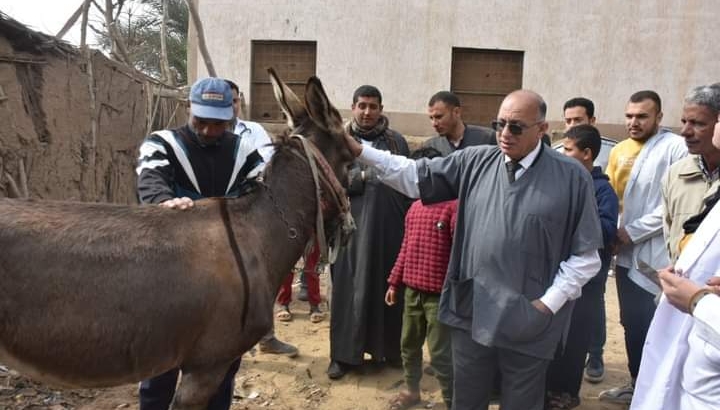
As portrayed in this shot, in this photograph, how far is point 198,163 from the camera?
3.28 m

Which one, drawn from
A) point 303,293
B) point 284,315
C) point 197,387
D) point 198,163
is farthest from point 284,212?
point 303,293

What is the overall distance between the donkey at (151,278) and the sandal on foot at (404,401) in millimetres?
2058

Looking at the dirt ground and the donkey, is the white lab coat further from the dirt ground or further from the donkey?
the dirt ground

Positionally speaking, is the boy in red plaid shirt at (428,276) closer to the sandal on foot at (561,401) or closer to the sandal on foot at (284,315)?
the sandal on foot at (561,401)

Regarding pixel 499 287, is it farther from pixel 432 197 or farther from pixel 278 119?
pixel 278 119

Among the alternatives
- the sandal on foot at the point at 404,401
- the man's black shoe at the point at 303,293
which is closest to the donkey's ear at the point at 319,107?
the sandal on foot at the point at 404,401

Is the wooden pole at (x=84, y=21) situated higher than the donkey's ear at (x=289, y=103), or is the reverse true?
the wooden pole at (x=84, y=21)

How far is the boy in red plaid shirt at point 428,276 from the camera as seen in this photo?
161 inches

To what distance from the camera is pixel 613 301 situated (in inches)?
310

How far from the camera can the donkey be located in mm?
2260

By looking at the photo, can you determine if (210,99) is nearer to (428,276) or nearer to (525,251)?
(525,251)

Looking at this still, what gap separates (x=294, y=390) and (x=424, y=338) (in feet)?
4.12

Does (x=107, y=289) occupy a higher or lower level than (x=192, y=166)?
lower

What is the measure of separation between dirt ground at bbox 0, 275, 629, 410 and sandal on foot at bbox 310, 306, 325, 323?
0.58m
